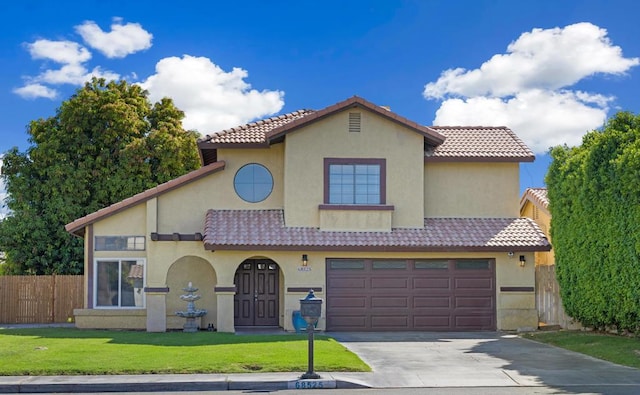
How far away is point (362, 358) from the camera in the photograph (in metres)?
17.0

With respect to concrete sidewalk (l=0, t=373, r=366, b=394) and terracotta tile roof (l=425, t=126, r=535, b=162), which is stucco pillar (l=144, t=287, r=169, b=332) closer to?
terracotta tile roof (l=425, t=126, r=535, b=162)

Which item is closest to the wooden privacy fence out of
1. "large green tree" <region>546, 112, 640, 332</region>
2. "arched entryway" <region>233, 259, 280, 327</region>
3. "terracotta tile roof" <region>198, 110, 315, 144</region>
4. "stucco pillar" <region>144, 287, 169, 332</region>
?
"stucco pillar" <region>144, 287, 169, 332</region>

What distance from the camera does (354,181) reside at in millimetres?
24453

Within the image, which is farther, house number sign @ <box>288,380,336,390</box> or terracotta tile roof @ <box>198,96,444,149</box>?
terracotta tile roof @ <box>198,96,444,149</box>

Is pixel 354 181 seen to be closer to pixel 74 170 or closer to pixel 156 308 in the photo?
pixel 156 308

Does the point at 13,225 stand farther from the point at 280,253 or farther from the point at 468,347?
the point at 468,347

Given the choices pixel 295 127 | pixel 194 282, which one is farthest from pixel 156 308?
pixel 295 127

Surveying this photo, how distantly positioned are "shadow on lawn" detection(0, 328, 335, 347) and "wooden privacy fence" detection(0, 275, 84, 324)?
5.26 metres

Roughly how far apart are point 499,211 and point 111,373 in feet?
48.1

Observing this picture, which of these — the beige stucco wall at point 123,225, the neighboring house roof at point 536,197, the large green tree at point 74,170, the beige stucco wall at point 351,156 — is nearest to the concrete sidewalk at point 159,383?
the beige stucco wall at point 123,225

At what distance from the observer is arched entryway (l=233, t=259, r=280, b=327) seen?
82.4ft

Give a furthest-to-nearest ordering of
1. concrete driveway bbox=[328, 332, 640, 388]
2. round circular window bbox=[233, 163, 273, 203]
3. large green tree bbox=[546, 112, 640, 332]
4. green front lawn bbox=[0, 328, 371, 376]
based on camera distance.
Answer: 1. round circular window bbox=[233, 163, 273, 203]
2. large green tree bbox=[546, 112, 640, 332]
3. green front lawn bbox=[0, 328, 371, 376]
4. concrete driveway bbox=[328, 332, 640, 388]

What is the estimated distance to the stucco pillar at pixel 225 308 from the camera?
76.5 feet

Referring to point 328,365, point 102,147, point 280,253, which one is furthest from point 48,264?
point 328,365
